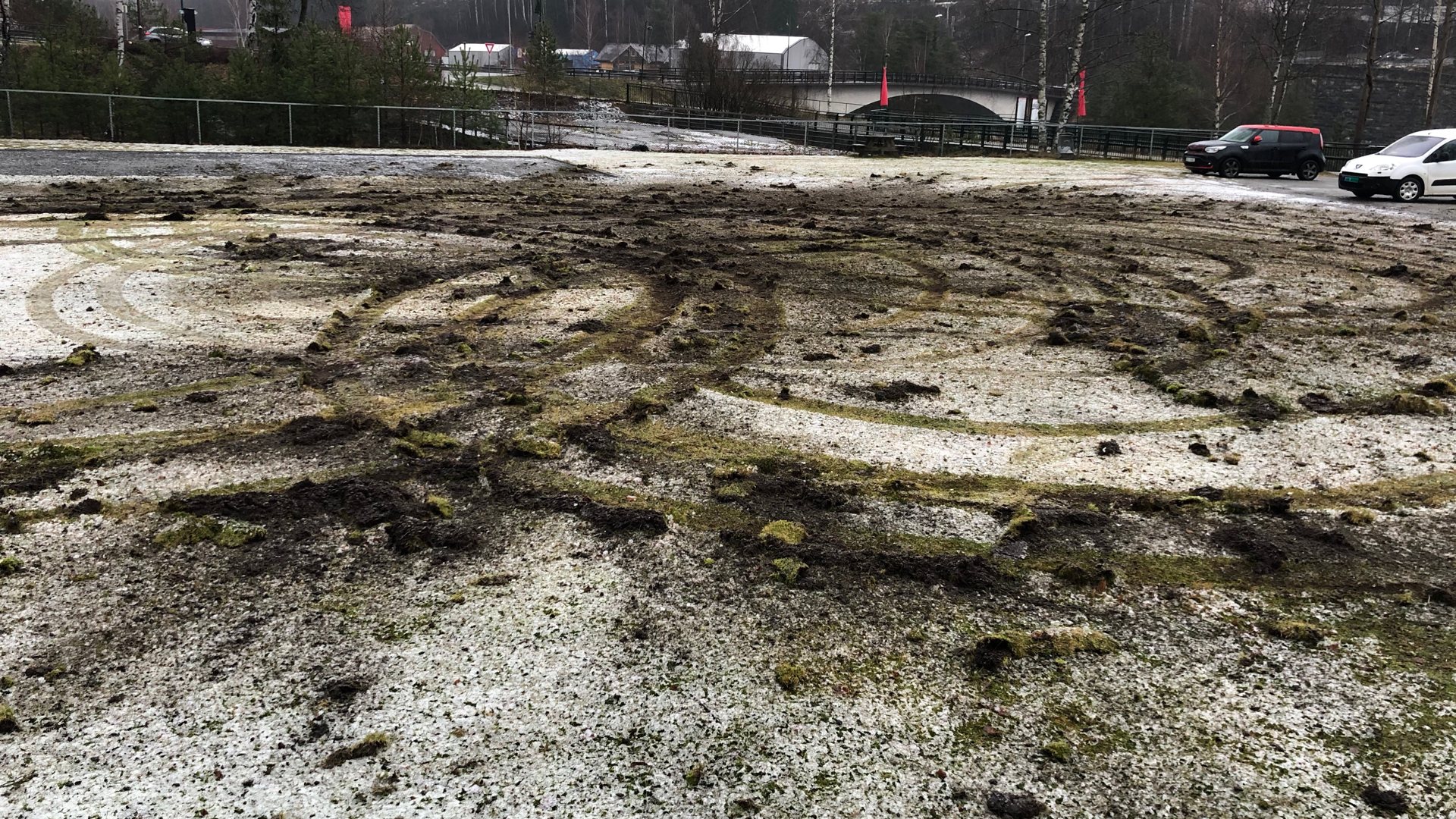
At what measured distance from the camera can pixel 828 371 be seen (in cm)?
689

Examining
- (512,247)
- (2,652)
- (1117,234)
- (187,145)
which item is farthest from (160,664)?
(187,145)

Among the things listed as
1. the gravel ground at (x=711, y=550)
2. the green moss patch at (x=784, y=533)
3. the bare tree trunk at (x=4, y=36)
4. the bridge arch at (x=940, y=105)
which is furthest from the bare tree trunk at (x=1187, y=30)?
the green moss patch at (x=784, y=533)

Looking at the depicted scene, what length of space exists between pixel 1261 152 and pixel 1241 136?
69 centimetres

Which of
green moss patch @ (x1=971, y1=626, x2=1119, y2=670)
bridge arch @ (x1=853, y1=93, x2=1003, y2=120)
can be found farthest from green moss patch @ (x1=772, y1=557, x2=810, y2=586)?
bridge arch @ (x1=853, y1=93, x2=1003, y2=120)

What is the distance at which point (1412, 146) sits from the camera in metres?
20.7

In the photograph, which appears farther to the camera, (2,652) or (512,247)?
(512,247)

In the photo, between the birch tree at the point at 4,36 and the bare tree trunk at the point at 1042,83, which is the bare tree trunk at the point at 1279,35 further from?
the birch tree at the point at 4,36

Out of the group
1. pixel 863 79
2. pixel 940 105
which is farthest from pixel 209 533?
pixel 940 105

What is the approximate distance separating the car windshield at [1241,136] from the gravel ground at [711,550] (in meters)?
19.0

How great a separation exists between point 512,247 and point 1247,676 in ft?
31.0

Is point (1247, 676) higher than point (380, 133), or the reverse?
point (380, 133)

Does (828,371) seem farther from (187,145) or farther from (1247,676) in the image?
(187,145)

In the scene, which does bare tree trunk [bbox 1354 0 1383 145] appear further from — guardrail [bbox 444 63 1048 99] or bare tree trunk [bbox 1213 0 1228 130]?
guardrail [bbox 444 63 1048 99]

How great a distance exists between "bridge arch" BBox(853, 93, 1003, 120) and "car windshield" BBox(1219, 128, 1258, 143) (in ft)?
146
